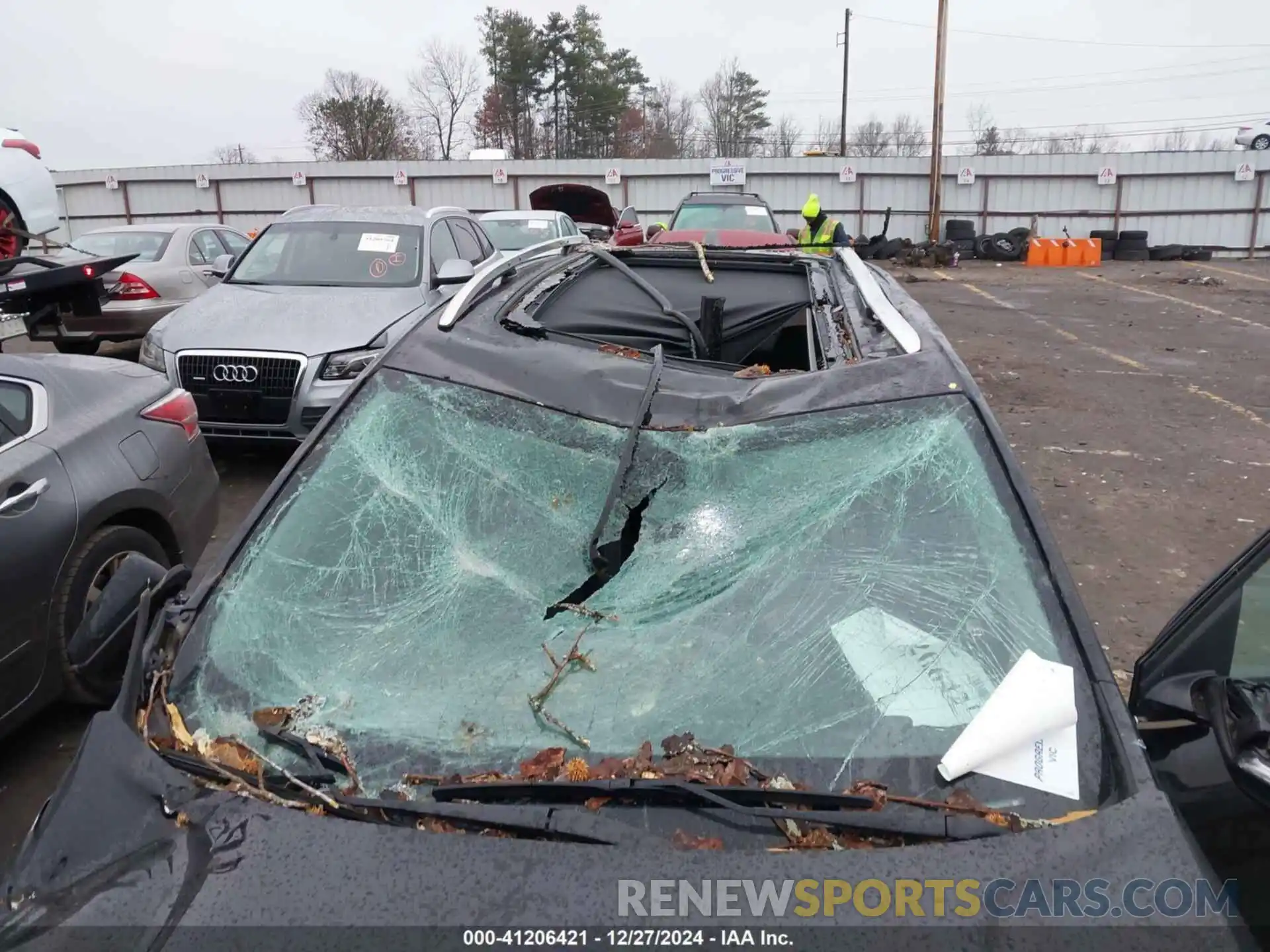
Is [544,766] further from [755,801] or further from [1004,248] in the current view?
[1004,248]

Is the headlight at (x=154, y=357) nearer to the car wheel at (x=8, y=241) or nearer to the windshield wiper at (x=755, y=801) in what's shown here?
the car wheel at (x=8, y=241)

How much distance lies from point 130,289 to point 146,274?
12.7 inches

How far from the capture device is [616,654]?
5.99ft

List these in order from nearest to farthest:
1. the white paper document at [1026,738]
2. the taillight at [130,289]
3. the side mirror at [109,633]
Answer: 1. the white paper document at [1026,738]
2. the side mirror at [109,633]
3. the taillight at [130,289]

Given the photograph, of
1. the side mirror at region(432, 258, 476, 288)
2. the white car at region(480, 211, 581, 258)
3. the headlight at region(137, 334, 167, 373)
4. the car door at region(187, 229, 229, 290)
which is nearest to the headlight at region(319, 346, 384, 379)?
the side mirror at region(432, 258, 476, 288)

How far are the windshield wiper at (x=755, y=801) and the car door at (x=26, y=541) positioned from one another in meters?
2.23

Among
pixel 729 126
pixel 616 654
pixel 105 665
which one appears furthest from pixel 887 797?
pixel 729 126

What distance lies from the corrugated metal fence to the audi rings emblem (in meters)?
19.4

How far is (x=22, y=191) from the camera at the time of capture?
29.2ft

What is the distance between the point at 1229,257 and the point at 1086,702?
2690 cm

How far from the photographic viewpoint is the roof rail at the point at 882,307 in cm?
238

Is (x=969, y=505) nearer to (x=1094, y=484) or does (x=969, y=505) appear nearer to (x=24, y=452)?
(x=24, y=452)

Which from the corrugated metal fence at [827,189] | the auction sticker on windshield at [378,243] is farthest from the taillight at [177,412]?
the corrugated metal fence at [827,189]

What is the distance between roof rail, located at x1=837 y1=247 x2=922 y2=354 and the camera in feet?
7.81
